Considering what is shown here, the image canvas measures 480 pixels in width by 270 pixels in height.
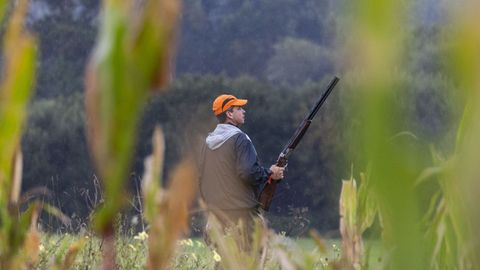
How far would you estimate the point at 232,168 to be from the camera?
21.5ft

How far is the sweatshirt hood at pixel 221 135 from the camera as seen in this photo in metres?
6.37

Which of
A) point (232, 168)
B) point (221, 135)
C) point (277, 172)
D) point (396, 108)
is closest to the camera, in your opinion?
point (396, 108)

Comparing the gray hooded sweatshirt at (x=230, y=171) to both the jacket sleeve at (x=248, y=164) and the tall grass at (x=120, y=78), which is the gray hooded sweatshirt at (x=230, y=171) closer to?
the jacket sleeve at (x=248, y=164)

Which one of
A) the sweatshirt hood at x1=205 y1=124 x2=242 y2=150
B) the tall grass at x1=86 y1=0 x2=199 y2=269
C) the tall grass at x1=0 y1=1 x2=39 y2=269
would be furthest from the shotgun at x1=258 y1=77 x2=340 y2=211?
A: the tall grass at x1=86 y1=0 x2=199 y2=269

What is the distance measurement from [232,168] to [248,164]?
229 mm

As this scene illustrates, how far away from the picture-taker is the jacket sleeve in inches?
247

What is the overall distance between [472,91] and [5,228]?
304mm

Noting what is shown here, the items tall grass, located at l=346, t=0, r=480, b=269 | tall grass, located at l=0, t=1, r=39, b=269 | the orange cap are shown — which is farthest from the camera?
the orange cap

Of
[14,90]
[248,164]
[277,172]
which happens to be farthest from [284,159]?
[14,90]

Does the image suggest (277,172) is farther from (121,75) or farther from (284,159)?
(121,75)

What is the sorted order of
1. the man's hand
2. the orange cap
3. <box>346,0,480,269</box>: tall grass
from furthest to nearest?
the orange cap
the man's hand
<box>346,0,480,269</box>: tall grass

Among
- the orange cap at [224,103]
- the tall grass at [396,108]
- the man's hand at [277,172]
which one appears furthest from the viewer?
the orange cap at [224,103]

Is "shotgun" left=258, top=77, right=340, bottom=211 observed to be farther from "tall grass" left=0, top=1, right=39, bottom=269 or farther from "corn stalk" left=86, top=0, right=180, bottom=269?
"corn stalk" left=86, top=0, right=180, bottom=269

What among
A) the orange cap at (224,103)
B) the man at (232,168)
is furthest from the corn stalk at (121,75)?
the orange cap at (224,103)
